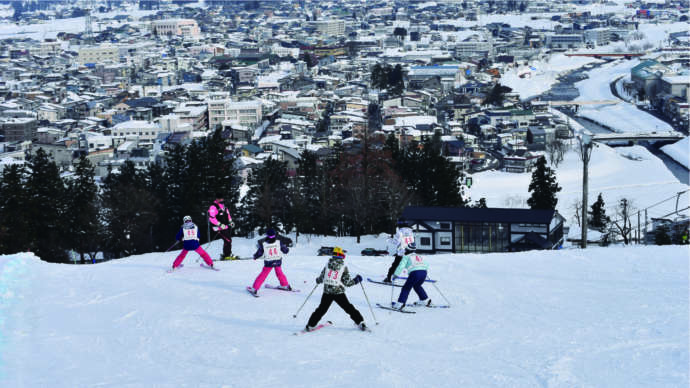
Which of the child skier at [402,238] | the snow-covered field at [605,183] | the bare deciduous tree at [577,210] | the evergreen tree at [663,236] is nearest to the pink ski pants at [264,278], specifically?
the child skier at [402,238]

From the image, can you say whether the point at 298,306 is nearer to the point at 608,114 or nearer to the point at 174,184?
the point at 174,184

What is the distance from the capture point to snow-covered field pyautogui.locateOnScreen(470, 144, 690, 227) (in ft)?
50.1

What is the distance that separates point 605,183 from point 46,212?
12.0m

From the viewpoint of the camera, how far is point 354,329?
10.9 feet

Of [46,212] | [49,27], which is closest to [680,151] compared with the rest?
[46,212]

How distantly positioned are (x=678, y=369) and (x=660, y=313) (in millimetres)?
766

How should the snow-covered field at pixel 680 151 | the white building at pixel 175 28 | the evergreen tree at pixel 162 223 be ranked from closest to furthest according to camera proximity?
the evergreen tree at pixel 162 223
the snow-covered field at pixel 680 151
the white building at pixel 175 28

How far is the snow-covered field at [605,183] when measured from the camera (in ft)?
50.1

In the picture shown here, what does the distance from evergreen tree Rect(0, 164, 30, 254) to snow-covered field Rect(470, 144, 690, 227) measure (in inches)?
326

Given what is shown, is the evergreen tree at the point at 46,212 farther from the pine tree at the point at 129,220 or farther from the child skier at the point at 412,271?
the child skier at the point at 412,271

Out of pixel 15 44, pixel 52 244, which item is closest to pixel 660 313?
pixel 52 244

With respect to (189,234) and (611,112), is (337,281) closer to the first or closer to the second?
(189,234)

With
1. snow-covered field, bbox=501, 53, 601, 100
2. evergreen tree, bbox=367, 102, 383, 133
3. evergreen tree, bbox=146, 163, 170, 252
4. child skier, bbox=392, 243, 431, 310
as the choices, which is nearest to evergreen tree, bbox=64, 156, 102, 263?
evergreen tree, bbox=146, 163, 170, 252

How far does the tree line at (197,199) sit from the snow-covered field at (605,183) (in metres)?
3.88
